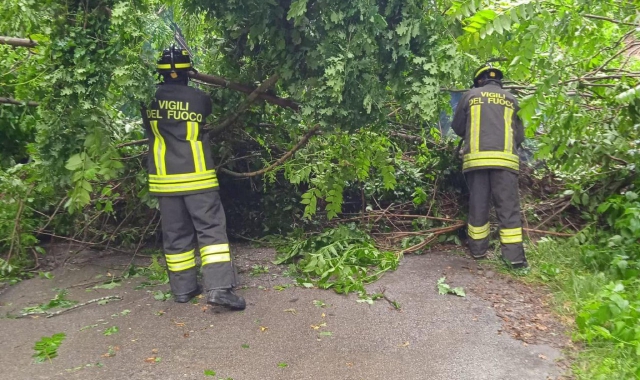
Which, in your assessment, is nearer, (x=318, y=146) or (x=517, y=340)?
(x=517, y=340)

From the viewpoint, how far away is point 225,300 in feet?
13.1

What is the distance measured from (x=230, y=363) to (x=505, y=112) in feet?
11.6

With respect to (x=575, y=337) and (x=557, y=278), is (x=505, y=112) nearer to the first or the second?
(x=557, y=278)

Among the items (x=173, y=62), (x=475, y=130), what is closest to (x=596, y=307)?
(x=475, y=130)

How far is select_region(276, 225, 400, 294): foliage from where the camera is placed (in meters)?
4.55

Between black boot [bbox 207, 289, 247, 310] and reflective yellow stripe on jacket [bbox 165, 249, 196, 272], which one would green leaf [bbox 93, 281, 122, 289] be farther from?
black boot [bbox 207, 289, 247, 310]

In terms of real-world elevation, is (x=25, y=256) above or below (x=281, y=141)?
below

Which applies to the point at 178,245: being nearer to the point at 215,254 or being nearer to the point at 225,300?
the point at 215,254

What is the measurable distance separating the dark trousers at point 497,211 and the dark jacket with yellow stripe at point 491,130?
0.37 feet

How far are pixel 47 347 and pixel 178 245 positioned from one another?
1189 mm

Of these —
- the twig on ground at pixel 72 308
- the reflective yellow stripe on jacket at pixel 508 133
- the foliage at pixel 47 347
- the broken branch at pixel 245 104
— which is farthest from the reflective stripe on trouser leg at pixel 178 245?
the reflective yellow stripe on jacket at pixel 508 133

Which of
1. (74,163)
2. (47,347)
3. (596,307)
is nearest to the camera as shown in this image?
(47,347)

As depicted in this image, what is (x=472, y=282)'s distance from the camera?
4703 mm

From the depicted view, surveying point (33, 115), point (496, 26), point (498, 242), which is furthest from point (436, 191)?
point (33, 115)
